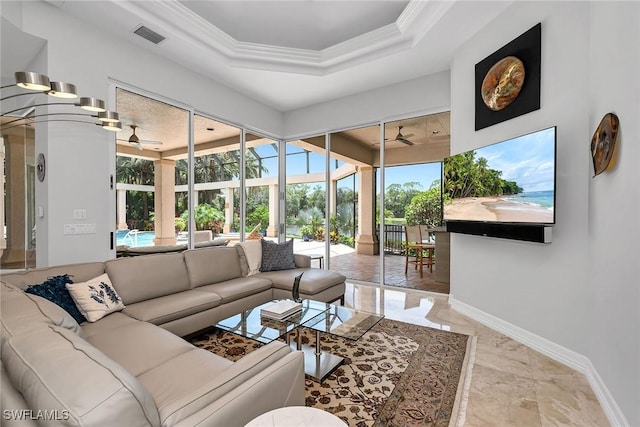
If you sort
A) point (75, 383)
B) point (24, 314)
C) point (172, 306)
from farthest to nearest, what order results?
point (172, 306) → point (24, 314) → point (75, 383)

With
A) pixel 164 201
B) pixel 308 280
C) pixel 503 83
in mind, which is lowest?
pixel 308 280

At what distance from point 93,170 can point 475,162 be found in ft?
14.0

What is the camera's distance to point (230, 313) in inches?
121

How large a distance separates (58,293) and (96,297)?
24cm

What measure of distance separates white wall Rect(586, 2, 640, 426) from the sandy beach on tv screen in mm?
373

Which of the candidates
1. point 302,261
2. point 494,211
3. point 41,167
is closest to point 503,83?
point 494,211

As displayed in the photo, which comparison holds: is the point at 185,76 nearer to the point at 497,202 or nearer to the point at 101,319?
the point at 101,319

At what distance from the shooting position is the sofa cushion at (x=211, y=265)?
3336 millimetres

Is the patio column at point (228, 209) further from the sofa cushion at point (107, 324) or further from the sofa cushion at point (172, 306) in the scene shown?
the sofa cushion at point (107, 324)

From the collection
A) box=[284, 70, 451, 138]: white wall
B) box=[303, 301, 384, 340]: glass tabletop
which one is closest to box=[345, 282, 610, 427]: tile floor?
box=[303, 301, 384, 340]: glass tabletop

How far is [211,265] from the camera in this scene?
139 inches

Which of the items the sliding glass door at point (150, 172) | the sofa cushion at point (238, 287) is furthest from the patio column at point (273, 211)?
the sofa cushion at point (238, 287)

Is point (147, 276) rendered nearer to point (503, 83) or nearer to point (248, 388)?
point (248, 388)

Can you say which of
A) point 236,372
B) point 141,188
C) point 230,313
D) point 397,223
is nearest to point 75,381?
point 236,372
